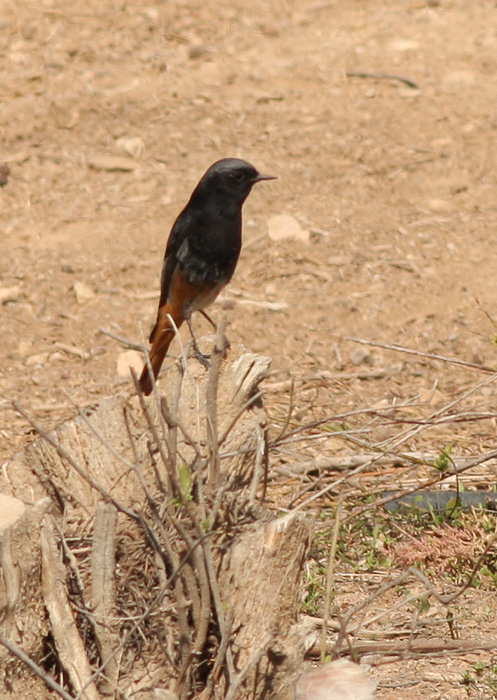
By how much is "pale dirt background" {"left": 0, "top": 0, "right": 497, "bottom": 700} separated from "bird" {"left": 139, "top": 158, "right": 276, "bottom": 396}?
1.71 feet

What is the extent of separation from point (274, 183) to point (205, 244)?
240cm

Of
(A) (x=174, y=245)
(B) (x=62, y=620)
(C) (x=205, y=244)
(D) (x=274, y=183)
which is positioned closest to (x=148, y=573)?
(B) (x=62, y=620)

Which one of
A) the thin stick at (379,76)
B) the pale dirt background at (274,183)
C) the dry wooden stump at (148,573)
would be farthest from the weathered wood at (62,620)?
the thin stick at (379,76)

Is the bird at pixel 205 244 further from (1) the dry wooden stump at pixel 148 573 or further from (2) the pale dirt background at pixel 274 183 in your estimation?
(1) the dry wooden stump at pixel 148 573

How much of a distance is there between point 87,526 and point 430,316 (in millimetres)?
3298

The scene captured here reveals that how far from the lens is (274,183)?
751 centimetres

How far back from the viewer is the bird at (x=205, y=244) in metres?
5.08

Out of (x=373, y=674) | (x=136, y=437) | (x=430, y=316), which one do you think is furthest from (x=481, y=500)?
(x=430, y=316)

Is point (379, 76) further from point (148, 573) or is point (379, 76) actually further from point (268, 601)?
point (268, 601)

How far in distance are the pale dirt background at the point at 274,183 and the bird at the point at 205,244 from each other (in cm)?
52

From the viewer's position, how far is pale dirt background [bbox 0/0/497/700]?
5.79 metres

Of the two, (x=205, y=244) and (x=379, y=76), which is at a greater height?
(x=205, y=244)

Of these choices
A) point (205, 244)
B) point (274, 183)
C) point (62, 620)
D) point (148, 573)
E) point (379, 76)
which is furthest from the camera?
point (379, 76)

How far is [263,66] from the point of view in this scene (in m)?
8.84
